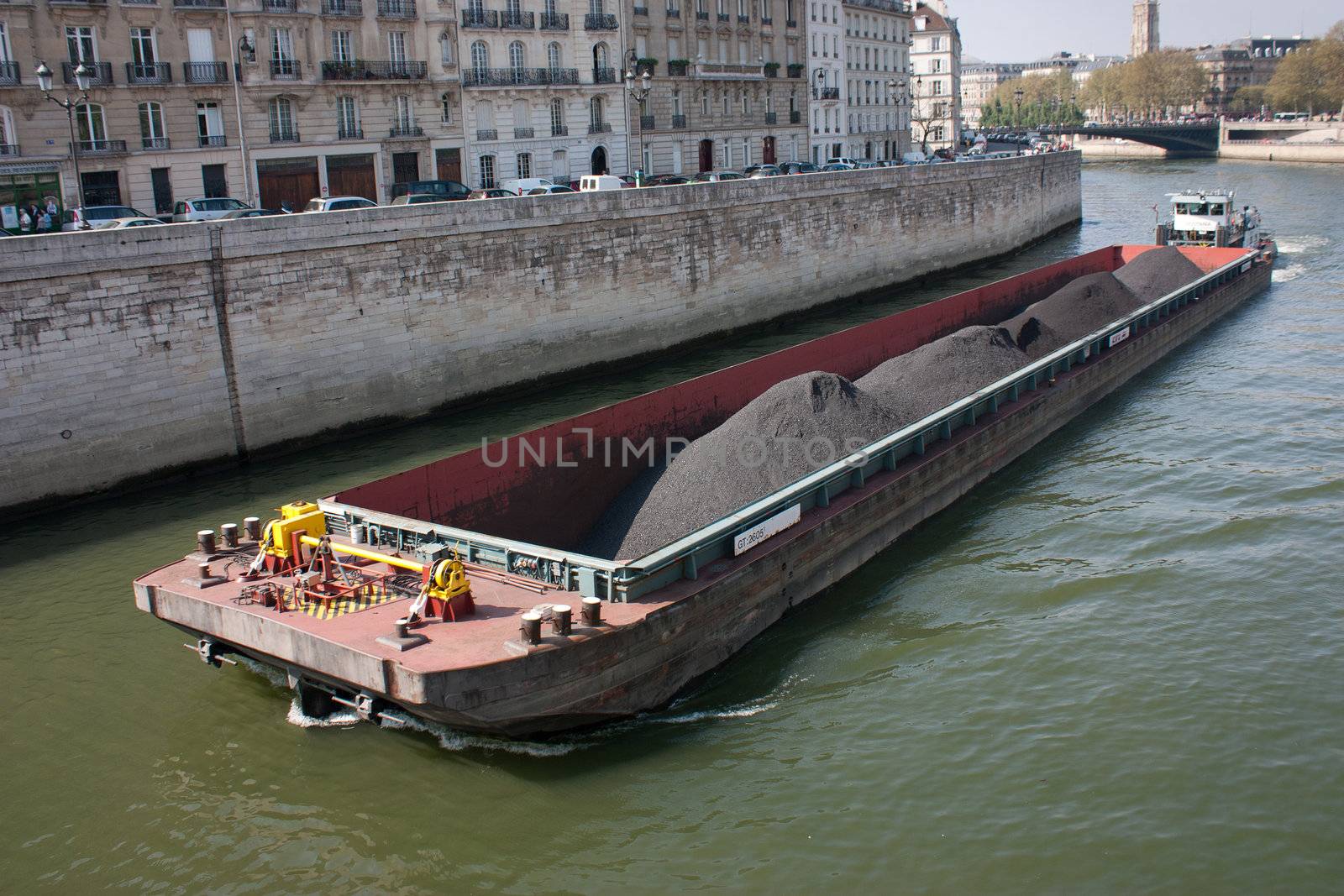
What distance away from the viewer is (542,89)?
40.2 metres

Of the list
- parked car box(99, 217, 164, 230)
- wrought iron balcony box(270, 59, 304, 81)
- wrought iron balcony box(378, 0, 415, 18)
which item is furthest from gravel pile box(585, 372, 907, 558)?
wrought iron balcony box(378, 0, 415, 18)

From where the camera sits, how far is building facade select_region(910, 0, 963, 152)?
326 feet

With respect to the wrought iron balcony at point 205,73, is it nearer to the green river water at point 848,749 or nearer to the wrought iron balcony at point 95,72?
the wrought iron balcony at point 95,72

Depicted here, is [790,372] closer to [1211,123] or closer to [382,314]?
[382,314]

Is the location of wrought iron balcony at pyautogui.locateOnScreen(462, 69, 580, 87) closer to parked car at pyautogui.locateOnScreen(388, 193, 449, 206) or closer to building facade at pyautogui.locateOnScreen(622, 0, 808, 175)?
building facade at pyautogui.locateOnScreen(622, 0, 808, 175)

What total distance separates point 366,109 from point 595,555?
1045 inches

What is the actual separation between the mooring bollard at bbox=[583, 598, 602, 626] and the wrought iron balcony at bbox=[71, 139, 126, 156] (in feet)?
85.4

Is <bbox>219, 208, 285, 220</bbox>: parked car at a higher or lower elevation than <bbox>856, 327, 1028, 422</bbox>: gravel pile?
higher

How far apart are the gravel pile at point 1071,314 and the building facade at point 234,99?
21.4 meters

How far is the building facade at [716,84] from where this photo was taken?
45.1m

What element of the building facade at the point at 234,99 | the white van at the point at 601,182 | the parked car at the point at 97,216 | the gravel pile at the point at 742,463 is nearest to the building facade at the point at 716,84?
the building facade at the point at 234,99

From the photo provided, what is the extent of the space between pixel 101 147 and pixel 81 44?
2572 millimetres

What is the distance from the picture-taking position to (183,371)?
61.4 ft

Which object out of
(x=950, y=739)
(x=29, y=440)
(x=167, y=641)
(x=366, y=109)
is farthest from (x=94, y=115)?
(x=950, y=739)
